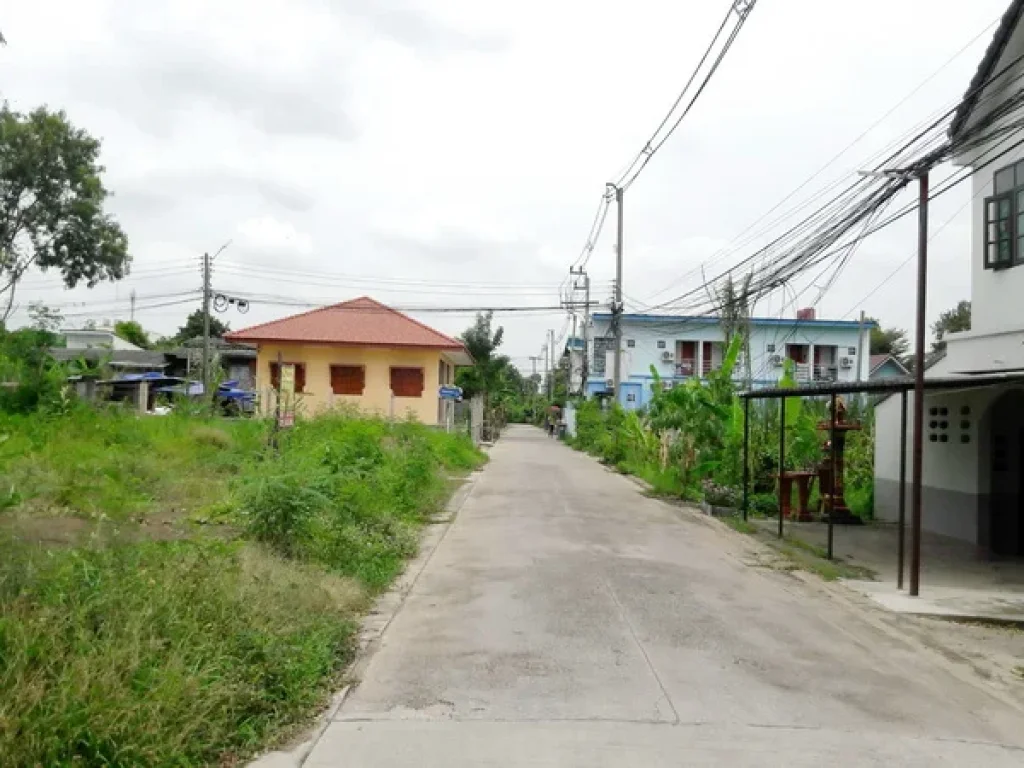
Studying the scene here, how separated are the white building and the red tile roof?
21.0 meters

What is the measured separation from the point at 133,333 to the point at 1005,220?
2268 inches

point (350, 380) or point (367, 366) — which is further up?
point (367, 366)

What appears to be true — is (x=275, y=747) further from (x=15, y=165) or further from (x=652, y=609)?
(x=15, y=165)

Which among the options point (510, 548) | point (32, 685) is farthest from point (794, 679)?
point (510, 548)

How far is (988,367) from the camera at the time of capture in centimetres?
1228

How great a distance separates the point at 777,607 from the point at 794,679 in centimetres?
278

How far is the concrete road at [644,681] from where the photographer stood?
497cm

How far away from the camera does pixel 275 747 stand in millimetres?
4863

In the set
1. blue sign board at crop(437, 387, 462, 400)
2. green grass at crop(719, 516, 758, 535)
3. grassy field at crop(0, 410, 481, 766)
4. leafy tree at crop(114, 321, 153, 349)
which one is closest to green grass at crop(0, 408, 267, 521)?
grassy field at crop(0, 410, 481, 766)

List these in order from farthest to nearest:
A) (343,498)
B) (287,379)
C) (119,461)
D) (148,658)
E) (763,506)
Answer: (763,506) < (287,379) < (119,461) < (343,498) < (148,658)

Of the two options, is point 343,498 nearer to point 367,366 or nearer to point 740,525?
point 740,525

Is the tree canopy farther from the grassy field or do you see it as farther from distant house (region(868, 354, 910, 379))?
the grassy field

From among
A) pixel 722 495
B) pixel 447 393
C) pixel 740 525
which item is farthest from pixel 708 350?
pixel 740 525

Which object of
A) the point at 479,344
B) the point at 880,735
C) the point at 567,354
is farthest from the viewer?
the point at 567,354
